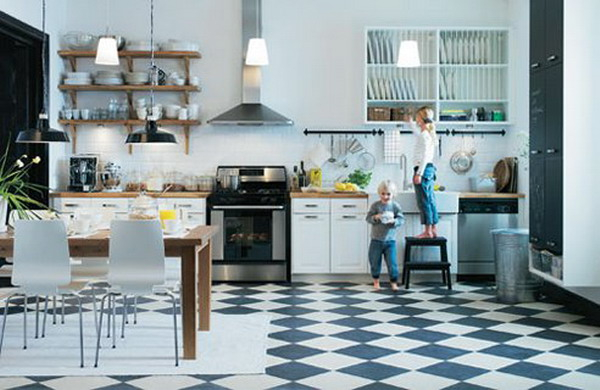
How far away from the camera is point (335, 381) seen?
14.7 ft

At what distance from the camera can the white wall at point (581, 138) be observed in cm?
647

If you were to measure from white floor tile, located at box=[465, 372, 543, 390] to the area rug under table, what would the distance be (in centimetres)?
126

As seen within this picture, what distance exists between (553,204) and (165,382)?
3.77m

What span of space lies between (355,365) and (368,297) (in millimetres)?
2546

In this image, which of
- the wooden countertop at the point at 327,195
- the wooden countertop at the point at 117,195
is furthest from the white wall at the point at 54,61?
the wooden countertop at the point at 327,195

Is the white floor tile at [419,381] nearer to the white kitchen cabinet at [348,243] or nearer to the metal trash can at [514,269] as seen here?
the metal trash can at [514,269]

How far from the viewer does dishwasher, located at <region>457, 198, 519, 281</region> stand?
838 centimetres

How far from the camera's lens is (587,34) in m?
6.47

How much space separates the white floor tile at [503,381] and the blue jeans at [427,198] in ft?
10.9

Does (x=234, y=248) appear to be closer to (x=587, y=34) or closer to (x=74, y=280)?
(x=74, y=280)

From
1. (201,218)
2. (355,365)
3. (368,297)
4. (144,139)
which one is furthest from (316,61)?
(355,365)

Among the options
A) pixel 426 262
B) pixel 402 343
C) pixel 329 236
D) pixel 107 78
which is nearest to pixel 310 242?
pixel 329 236

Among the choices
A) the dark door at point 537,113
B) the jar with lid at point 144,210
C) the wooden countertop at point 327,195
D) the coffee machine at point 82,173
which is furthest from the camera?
the coffee machine at point 82,173

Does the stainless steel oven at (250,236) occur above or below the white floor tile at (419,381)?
above
